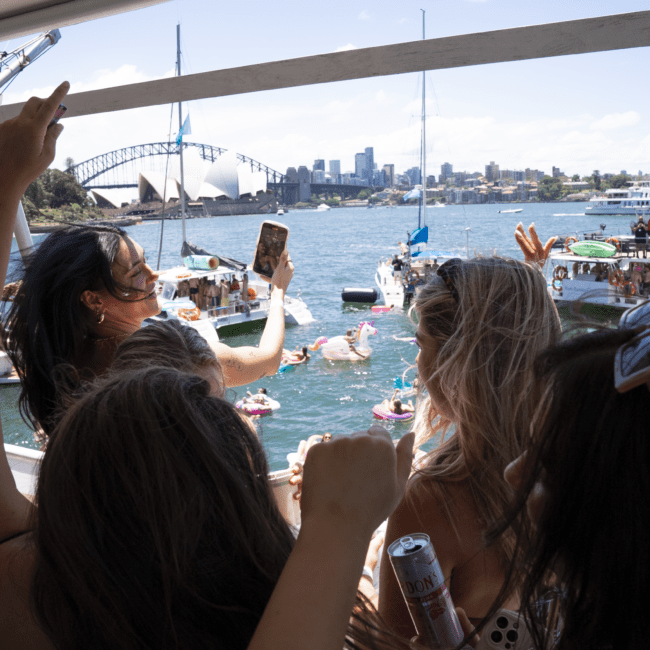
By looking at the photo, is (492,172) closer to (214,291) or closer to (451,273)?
(214,291)

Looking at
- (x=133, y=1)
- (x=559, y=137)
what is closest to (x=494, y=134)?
(x=559, y=137)

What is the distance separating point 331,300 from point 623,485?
2215 cm

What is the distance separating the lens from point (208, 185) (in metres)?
30.7

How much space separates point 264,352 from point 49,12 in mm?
1063

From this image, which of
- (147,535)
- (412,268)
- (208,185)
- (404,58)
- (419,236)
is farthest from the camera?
(208,185)

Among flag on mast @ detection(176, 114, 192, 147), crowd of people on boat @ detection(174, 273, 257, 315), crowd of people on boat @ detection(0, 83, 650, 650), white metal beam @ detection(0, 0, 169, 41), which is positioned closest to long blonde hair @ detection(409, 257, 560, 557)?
crowd of people on boat @ detection(0, 83, 650, 650)

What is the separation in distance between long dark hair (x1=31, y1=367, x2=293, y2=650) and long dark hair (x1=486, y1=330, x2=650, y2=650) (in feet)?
0.78

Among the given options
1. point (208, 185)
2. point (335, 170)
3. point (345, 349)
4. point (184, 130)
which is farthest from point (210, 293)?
point (335, 170)

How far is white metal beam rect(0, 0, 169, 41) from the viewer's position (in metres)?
1.31

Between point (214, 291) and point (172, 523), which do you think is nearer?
point (172, 523)

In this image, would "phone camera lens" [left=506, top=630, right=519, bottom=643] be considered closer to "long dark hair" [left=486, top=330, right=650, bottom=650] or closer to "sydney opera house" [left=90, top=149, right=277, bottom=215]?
"long dark hair" [left=486, top=330, right=650, bottom=650]

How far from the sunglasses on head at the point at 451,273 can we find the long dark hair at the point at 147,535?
1.93 feet

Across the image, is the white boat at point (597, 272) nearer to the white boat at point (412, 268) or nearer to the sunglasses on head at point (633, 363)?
the white boat at point (412, 268)

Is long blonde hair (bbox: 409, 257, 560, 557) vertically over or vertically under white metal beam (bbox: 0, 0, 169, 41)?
under
